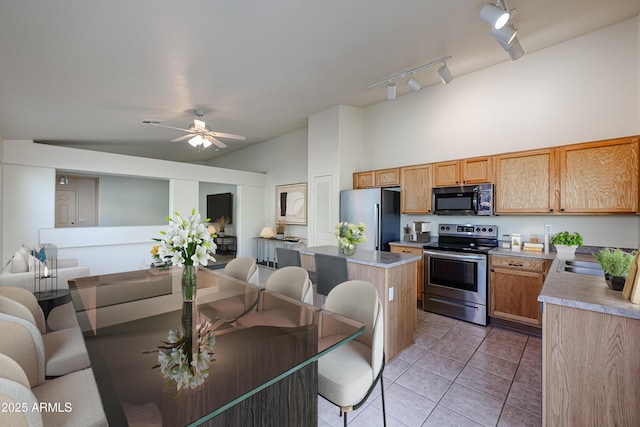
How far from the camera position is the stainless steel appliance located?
3.27 metres

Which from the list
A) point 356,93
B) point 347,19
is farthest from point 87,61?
point 356,93

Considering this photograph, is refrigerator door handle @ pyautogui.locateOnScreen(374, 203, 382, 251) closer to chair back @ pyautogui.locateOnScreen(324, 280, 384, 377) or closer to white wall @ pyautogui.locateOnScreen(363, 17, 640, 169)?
white wall @ pyautogui.locateOnScreen(363, 17, 640, 169)

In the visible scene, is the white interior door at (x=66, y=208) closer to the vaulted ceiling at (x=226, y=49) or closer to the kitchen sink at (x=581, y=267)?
the vaulted ceiling at (x=226, y=49)

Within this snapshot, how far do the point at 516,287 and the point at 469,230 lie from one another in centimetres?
101

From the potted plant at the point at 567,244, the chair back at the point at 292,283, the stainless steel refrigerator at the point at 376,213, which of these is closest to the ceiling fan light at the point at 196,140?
the stainless steel refrigerator at the point at 376,213

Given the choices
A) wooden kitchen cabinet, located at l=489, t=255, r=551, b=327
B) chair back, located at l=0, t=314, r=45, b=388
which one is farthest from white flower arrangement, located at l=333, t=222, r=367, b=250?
chair back, located at l=0, t=314, r=45, b=388

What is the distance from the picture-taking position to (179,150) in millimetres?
7531

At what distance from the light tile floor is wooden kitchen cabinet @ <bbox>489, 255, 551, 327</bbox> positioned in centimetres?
22

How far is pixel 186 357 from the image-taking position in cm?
111

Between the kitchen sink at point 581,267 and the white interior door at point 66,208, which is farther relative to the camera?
the white interior door at point 66,208

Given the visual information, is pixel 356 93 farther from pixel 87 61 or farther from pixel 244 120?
pixel 87 61

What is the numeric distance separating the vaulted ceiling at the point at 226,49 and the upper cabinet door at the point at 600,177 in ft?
4.33

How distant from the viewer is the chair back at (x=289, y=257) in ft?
10.0

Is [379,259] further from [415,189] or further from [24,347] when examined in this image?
[24,347]
